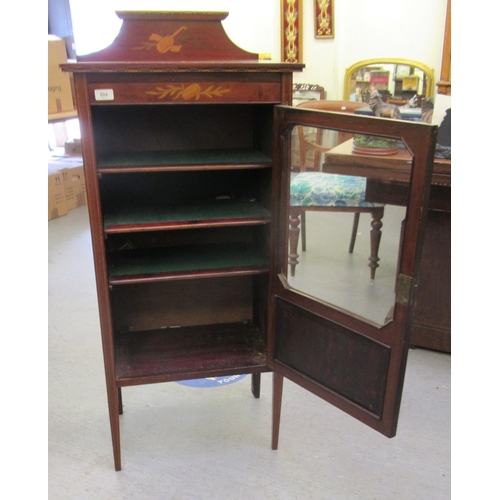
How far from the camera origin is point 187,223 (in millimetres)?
1514

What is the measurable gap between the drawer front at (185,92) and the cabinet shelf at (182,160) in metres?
0.18

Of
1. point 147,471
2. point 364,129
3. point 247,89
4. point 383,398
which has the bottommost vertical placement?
point 147,471

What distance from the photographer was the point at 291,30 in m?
4.97

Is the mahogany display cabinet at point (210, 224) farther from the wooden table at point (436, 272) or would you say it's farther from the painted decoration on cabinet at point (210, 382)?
the wooden table at point (436, 272)

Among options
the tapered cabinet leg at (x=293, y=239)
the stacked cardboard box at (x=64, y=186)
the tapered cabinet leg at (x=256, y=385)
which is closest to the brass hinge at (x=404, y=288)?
the tapered cabinet leg at (x=293, y=239)

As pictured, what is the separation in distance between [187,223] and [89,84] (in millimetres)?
476

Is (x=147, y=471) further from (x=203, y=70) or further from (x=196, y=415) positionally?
(x=203, y=70)

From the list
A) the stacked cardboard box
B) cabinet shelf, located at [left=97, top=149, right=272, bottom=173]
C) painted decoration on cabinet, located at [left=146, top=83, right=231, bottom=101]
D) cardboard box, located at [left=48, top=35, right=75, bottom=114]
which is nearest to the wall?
cardboard box, located at [left=48, top=35, right=75, bottom=114]

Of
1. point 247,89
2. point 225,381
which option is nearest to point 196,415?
point 225,381

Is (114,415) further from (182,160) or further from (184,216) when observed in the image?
(182,160)

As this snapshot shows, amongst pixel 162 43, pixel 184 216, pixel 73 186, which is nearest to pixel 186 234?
pixel 184 216

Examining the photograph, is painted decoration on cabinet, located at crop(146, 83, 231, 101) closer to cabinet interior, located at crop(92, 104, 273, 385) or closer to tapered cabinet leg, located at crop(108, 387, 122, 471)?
cabinet interior, located at crop(92, 104, 273, 385)

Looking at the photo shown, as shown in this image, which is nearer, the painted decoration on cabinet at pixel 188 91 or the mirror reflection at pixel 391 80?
the painted decoration on cabinet at pixel 188 91

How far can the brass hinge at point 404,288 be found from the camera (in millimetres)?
1178
